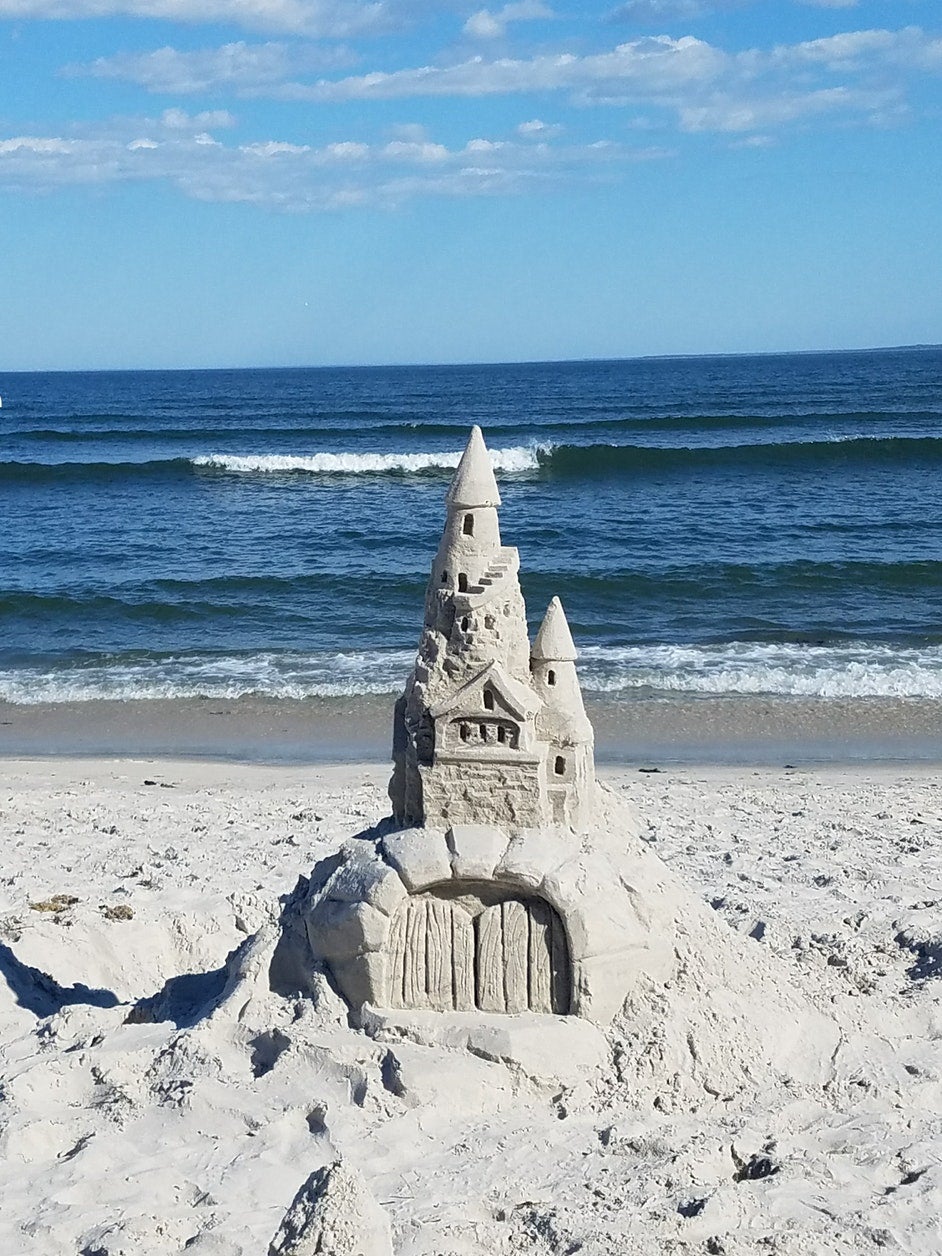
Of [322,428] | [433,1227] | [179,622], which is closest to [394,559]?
[179,622]

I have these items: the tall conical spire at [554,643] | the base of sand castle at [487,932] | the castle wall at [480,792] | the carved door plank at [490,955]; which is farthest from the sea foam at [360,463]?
the carved door plank at [490,955]

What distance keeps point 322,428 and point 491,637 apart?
4758cm

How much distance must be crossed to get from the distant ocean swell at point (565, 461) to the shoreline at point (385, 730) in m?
23.5

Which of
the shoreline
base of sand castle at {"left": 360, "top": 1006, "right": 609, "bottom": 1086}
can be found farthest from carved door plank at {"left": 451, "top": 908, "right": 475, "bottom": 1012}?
the shoreline

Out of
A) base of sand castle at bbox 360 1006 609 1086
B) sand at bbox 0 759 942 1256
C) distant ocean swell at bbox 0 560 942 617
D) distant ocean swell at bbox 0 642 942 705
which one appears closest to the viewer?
sand at bbox 0 759 942 1256

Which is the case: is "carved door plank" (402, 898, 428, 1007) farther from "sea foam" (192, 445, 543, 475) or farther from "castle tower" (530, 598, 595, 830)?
A: "sea foam" (192, 445, 543, 475)

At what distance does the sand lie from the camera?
21.4 ft

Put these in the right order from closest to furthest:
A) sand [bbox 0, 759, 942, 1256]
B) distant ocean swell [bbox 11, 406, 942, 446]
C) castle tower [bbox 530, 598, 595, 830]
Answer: sand [bbox 0, 759, 942, 1256] → castle tower [bbox 530, 598, 595, 830] → distant ocean swell [bbox 11, 406, 942, 446]

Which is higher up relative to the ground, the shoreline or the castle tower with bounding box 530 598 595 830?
the castle tower with bounding box 530 598 595 830

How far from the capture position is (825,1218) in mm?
6590

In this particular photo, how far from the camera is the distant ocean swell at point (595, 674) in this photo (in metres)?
18.8

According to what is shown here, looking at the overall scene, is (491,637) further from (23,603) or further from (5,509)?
(5,509)

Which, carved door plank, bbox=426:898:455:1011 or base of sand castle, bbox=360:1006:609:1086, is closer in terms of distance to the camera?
base of sand castle, bbox=360:1006:609:1086

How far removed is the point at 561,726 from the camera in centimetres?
793
